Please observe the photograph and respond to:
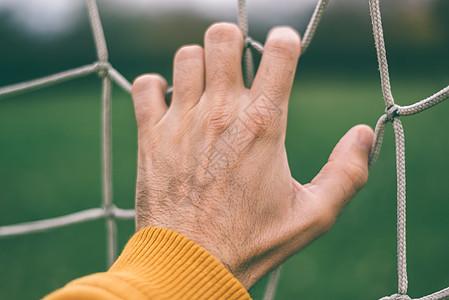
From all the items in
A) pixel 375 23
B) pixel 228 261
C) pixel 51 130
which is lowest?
pixel 51 130

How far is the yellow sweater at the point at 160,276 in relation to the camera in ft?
1.43

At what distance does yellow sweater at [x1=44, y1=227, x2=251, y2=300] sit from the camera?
436 millimetres

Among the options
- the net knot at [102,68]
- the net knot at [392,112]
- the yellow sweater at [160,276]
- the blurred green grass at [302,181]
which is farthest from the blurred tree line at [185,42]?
the yellow sweater at [160,276]

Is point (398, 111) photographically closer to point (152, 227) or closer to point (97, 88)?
point (152, 227)

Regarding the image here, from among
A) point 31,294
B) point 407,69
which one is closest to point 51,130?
point 31,294

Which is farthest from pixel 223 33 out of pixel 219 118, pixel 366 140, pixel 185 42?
pixel 185 42

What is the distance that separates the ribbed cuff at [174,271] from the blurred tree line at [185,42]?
719 cm

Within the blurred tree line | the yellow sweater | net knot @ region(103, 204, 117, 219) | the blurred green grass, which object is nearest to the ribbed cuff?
the yellow sweater

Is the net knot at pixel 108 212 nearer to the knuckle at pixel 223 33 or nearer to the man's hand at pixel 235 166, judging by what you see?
the man's hand at pixel 235 166

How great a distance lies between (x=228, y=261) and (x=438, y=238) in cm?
183

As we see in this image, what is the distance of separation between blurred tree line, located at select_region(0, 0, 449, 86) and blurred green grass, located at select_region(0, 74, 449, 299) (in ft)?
8.18

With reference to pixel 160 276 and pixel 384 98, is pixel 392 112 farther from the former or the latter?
pixel 160 276

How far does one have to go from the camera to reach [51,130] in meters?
4.80

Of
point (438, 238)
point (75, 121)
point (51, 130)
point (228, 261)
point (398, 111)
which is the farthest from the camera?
point (75, 121)
